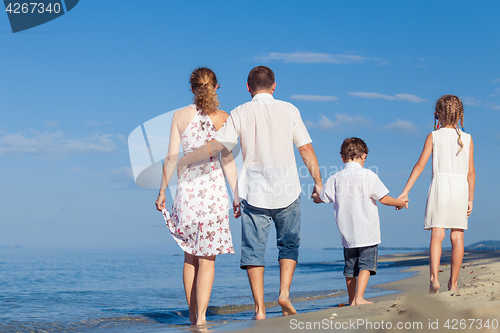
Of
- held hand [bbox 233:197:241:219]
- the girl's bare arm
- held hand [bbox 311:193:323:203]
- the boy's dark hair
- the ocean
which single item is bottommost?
the ocean

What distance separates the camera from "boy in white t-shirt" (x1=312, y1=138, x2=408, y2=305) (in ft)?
13.9

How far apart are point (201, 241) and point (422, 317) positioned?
2248 mm

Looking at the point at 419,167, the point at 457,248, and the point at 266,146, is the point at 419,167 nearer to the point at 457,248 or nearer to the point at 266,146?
the point at 457,248

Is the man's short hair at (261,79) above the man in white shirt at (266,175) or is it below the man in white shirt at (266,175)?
above

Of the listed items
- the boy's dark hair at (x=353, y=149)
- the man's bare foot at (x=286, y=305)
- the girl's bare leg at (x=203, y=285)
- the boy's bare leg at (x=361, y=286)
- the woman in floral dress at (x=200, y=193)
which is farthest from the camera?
the boy's dark hair at (x=353, y=149)

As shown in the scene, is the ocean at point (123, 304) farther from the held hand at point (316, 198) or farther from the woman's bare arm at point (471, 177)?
the woman's bare arm at point (471, 177)

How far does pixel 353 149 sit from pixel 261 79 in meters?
1.37

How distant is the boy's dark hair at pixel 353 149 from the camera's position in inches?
176

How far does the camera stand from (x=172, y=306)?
6730 millimetres

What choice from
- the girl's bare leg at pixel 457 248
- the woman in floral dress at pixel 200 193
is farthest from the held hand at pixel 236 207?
the girl's bare leg at pixel 457 248

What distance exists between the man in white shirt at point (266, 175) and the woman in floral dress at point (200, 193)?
0.26 metres

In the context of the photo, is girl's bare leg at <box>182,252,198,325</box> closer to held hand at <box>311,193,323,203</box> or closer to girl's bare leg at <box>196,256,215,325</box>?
girl's bare leg at <box>196,256,215,325</box>

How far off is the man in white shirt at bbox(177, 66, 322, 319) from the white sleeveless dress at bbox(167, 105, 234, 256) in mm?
286

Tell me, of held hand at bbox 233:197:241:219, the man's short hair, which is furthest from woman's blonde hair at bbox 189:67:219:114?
held hand at bbox 233:197:241:219
